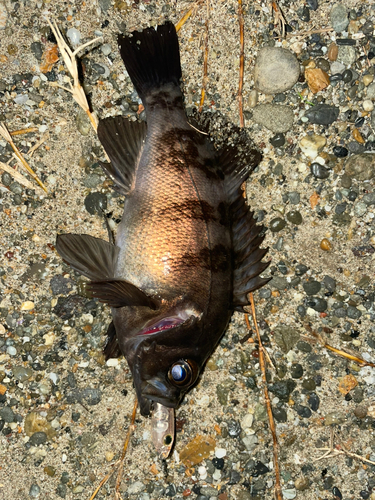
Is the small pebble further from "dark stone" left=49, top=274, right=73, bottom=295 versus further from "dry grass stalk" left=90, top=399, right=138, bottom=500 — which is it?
"dark stone" left=49, top=274, right=73, bottom=295

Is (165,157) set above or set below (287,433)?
above

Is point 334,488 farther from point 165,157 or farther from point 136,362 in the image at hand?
point 165,157

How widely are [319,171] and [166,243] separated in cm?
158

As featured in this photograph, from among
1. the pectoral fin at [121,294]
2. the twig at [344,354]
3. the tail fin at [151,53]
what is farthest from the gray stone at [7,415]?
the tail fin at [151,53]

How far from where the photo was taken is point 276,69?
3730 mm

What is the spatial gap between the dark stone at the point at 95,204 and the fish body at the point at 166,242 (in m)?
0.35

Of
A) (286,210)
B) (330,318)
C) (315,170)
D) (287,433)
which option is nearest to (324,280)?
(330,318)

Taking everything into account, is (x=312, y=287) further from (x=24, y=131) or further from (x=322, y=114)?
(x=24, y=131)

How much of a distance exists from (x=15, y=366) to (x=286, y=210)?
2590 millimetres

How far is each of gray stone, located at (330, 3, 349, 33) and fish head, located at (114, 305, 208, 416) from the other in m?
2.72

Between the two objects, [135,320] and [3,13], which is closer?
[135,320]

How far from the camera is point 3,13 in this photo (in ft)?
12.0

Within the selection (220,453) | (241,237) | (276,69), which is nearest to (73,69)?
(276,69)

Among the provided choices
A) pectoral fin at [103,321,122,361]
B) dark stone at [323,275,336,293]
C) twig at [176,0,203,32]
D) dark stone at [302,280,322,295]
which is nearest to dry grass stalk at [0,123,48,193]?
pectoral fin at [103,321,122,361]
